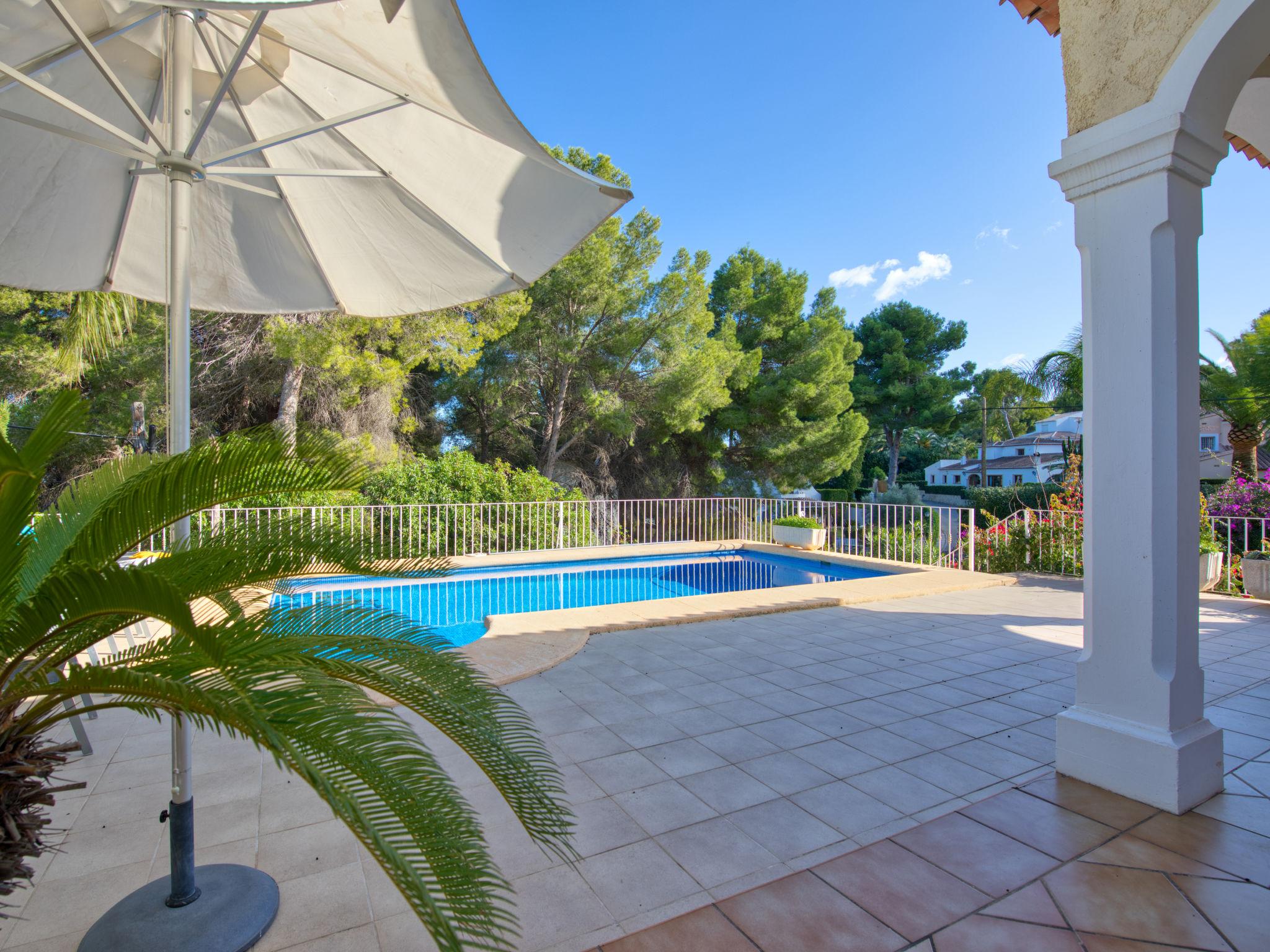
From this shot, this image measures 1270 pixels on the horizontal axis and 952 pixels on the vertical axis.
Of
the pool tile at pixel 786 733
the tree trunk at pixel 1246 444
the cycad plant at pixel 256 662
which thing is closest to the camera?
the cycad plant at pixel 256 662

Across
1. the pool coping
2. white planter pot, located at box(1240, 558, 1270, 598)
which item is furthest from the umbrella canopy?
white planter pot, located at box(1240, 558, 1270, 598)

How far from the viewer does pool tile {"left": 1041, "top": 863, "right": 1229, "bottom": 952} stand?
1.60 metres

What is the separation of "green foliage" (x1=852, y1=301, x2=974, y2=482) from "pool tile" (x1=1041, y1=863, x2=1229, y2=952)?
2278 cm

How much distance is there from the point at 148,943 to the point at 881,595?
19.6 ft

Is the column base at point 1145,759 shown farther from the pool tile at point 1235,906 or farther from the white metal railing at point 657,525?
the white metal railing at point 657,525

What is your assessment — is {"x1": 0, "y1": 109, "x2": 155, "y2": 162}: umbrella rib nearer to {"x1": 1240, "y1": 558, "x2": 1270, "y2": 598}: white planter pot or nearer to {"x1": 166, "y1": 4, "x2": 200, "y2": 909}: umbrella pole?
{"x1": 166, "y1": 4, "x2": 200, "y2": 909}: umbrella pole

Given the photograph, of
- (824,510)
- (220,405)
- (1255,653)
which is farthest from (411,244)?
(220,405)

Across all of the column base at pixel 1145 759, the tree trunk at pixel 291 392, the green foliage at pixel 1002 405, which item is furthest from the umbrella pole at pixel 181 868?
the green foliage at pixel 1002 405

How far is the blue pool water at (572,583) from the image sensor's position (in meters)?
7.63

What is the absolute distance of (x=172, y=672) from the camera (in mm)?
1200

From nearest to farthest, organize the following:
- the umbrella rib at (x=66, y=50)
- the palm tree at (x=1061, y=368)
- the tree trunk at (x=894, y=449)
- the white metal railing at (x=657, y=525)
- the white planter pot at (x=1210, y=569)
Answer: the umbrella rib at (x=66, y=50), the white planter pot at (x=1210, y=569), the white metal railing at (x=657, y=525), the palm tree at (x=1061, y=368), the tree trunk at (x=894, y=449)

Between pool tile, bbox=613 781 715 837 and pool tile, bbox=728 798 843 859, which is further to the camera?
pool tile, bbox=613 781 715 837

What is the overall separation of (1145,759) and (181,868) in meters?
3.14

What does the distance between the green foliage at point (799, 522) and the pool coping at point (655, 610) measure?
930 millimetres
